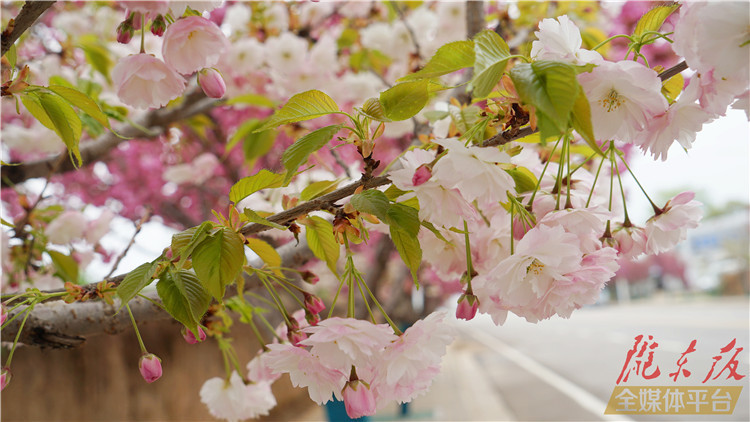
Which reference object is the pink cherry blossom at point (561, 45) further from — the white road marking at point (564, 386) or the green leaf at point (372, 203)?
the white road marking at point (564, 386)

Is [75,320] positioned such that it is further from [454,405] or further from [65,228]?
[454,405]

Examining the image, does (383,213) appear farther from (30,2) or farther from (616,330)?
(616,330)

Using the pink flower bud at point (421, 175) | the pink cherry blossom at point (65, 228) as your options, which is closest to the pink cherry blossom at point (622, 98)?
the pink flower bud at point (421, 175)

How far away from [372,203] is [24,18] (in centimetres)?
35

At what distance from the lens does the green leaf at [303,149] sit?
1.16 ft

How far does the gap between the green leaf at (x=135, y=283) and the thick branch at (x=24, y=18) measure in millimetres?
236

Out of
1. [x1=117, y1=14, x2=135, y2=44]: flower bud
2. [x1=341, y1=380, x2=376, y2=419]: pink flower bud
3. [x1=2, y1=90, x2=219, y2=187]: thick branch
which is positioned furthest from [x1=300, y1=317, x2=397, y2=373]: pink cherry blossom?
[x1=2, y1=90, x2=219, y2=187]: thick branch

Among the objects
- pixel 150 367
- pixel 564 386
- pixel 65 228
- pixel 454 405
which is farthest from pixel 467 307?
pixel 564 386

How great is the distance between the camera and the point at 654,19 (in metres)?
0.38

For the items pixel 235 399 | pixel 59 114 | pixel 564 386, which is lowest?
pixel 564 386

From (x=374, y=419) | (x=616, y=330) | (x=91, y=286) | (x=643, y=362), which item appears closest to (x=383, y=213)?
(x=91, y=286)

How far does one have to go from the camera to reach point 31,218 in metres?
0.97

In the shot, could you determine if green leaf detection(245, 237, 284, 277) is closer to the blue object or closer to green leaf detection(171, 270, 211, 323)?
→ green leaf detection(171, 270, 211, 323)

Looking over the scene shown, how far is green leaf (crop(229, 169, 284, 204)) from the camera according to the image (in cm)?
42
